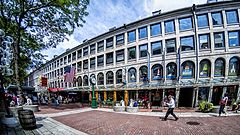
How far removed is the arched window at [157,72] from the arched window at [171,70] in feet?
3.21

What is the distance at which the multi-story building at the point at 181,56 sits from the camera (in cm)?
1823

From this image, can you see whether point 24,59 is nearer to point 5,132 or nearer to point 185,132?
point 5,132

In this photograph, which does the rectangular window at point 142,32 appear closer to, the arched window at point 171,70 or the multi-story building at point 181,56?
the multi-story building at point 181,56

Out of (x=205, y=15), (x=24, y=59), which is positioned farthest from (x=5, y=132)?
(x=205, y=15)

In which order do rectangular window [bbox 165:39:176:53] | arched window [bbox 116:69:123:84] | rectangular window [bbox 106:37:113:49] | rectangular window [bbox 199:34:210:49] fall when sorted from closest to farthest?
rectangular window [bbox 199:34:210:49] < rectangular window [bbox 165:39:176:53] < arched window [bbox 116:69:123:84] < rectangular window [bbox 106:37:113:49]

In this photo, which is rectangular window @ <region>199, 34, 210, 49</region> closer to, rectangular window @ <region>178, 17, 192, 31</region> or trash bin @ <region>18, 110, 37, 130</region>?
rectangular window @ <region>178, 17, 192, 31</region>

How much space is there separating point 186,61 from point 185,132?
1421 centimetres

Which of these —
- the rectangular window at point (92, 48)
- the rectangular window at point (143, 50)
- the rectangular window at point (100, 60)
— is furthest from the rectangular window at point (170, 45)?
the rectangular window at point (92, 48)

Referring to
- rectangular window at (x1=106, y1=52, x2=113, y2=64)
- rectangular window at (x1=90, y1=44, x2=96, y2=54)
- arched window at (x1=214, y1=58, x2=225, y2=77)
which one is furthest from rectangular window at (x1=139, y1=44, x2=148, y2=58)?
rectangular window at (x1=90, y1=44, x2=96, y2=54)

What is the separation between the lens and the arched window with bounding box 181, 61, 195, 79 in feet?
63.1

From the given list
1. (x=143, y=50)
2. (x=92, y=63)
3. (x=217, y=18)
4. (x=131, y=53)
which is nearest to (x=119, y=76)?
(x=131, y=53)

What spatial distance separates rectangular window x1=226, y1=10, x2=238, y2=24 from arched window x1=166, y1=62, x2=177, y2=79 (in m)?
8.86

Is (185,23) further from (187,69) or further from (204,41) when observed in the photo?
(187,69)

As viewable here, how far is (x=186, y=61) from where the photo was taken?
766 inches
